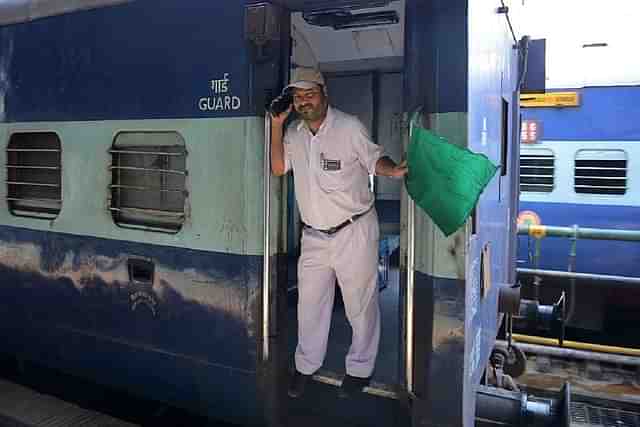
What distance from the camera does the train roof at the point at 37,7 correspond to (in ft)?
12.2

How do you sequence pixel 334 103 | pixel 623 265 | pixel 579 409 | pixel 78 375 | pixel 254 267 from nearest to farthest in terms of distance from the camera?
pixel 254 267, pixel 78 375, pixel 579 409, pixel 334 103, pixel 623 265

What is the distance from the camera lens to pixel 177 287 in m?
3.38

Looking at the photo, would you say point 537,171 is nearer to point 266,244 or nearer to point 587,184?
point 587,184

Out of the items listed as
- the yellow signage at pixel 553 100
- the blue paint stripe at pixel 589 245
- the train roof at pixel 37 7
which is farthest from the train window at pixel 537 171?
the train roof at pixel 37 7

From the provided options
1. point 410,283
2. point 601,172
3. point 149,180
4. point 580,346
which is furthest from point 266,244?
point 601,172

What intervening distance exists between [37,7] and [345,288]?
278 cm

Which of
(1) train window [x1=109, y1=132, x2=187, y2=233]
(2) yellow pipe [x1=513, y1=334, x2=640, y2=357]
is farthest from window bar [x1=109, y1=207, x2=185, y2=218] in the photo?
(2) yellow pipe [x1=513, y1=334, x2=640, y2=357]

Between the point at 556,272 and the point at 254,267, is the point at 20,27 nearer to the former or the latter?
the point at 254,267

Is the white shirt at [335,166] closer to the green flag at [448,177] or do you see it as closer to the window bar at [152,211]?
the green flag at [448,177]

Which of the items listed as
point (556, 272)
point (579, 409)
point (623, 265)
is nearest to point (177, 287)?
point (579, 409)

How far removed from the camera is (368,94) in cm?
545

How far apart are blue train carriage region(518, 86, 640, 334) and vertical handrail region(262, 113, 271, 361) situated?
184 inches

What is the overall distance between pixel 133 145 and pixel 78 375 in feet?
5.17

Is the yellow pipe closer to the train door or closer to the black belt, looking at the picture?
the train door
